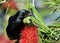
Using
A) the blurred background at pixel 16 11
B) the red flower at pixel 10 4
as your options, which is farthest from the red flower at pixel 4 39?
the red flower at pixel 10 4

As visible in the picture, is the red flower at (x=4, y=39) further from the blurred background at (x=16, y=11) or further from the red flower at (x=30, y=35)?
the red flower at (x=30, y=35)

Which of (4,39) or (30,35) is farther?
(4,39)

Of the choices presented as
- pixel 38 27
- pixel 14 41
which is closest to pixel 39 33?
pixel 38 27

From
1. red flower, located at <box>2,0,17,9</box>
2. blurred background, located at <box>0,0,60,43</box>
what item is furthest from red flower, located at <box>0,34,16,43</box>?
red flower, located at <box>2,0,17,9</box>

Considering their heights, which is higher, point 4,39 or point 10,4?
point 10,4

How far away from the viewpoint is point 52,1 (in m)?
0.57

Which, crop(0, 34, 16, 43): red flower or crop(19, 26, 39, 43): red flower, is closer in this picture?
crop(19, 26, 39, 43): red flower

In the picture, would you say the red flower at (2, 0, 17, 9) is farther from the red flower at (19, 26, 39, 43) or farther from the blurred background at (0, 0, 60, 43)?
the red flower at (19, 26, 39, 43)

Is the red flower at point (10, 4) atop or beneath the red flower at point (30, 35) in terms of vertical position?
atop

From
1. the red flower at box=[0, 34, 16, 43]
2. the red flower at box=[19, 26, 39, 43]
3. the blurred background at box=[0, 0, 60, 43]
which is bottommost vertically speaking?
the red flower at box=[0, 34, 16, 43]

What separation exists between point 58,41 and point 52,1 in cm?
13

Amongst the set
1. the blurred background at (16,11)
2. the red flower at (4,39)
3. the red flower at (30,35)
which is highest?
the blurred background at (16,11)

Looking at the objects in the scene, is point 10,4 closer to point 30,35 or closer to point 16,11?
point 16,11

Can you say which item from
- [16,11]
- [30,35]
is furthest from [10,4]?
[30,35]
